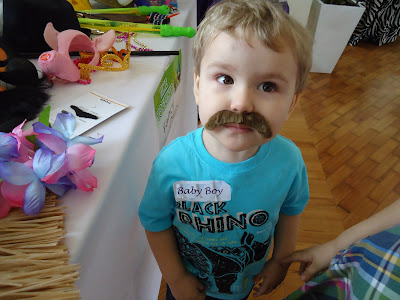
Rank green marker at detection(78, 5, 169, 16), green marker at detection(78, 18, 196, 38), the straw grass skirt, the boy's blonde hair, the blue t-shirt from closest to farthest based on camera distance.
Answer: the straw grass skirt, the boy's blonde hair, the blue t-shirt, green marker at detection(78, 18, 196, 38), green marker at detection(78, 5, 169, 16)

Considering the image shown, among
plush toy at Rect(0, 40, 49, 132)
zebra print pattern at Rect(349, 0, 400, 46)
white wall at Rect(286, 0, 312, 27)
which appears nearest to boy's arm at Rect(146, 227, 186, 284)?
plush toy at Rect(0, 40, 49, 132)

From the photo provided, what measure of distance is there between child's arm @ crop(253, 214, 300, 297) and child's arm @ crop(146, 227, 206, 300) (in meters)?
0.16

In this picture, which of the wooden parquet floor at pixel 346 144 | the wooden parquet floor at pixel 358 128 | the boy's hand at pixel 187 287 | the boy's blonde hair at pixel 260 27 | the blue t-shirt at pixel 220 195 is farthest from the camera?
the wooden parquet floor at pixel 358 128

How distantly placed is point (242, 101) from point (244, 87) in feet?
0.07

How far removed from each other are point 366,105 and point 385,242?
199cm

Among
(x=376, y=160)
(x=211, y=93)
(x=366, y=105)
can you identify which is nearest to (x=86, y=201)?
(x=211, y=93)

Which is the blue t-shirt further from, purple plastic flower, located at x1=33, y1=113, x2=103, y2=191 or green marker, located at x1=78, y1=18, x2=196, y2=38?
green marker, located at x1=78, y1=18, x2=196, y2=38

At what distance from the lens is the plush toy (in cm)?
47

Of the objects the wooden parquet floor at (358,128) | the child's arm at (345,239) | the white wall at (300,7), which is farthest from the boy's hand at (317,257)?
the white wall at (300,7)

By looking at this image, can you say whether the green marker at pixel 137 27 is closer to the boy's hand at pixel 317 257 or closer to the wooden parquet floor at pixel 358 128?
the boy's hand at pixel 317 257

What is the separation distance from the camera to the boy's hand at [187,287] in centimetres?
61

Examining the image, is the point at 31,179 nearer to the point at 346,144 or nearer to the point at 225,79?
the point at 225,79

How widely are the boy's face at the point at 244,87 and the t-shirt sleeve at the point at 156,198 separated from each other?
134mm

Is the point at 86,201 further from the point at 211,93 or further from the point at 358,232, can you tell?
the point at 358,232
